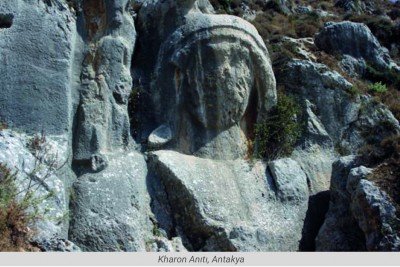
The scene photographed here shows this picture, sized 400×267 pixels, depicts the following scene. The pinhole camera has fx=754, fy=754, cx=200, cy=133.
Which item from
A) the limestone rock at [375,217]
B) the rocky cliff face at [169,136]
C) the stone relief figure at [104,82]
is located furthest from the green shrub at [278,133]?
the stone relief figure at [104,82]

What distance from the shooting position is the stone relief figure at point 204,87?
11.6 metres

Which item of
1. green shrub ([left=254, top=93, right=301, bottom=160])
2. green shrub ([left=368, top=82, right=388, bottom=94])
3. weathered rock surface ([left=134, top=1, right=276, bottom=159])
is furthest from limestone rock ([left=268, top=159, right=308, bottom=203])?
green shrub ([left=368, top=82, right=388, bottom=94])

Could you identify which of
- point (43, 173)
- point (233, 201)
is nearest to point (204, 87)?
point (233, 201)

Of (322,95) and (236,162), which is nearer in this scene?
(236,162)

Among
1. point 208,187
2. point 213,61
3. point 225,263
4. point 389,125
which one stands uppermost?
point 213,61

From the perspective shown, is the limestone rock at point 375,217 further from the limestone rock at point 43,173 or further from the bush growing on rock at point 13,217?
the bush growing on rock at point 13,217

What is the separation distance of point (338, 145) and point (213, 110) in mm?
2471

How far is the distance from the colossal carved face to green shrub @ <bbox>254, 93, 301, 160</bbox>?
1.74ft

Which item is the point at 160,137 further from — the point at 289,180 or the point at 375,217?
the point at 375,217

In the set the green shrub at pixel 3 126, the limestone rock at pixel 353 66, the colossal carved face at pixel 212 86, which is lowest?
the green shrub at pixel 3 126

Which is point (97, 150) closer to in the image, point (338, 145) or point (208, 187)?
point (208, 187)

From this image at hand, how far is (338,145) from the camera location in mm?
12820

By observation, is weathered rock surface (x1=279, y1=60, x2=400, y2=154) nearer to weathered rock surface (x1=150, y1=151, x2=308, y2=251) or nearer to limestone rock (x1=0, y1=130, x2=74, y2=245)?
weathered rock surface (x1=150, y1=151, x2=308, y2=251)

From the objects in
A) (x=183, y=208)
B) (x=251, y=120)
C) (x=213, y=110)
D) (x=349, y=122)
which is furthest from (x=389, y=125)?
(x=183, y=208)
